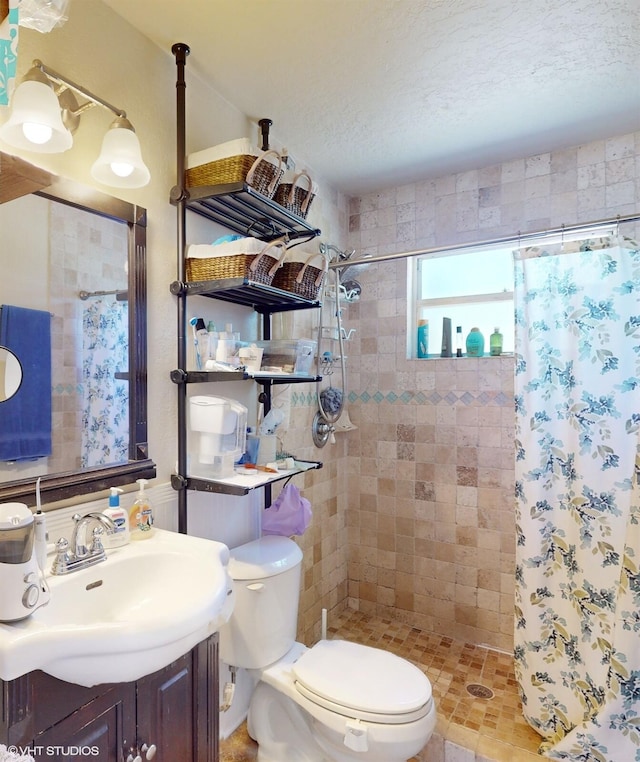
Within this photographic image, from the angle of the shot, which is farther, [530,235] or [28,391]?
[530,235]

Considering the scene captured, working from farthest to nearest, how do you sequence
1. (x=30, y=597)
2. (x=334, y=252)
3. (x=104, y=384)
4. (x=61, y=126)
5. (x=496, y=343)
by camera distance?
(x=334, y=252) → (x=496, y=343) → (x=104, y=384) → (x=61, y=126) → (x=30, y=597)

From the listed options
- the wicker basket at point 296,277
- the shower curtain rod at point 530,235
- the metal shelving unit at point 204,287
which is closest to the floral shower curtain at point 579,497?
the shower curtain rod at point 530,235

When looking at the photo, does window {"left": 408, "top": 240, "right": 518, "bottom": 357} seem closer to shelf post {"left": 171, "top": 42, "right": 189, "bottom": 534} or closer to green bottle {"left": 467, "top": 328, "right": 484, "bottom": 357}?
green bottle {"left": 467, "top": 328, "right": 484, "bottom": 357}

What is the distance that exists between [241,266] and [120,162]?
43 cm

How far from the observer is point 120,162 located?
120 cm

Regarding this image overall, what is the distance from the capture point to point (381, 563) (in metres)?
2.54

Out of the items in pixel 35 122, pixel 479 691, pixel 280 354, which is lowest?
pixel 479 691

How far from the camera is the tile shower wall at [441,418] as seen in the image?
213 centimetres

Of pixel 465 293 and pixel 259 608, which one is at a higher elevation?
pixel 465 293

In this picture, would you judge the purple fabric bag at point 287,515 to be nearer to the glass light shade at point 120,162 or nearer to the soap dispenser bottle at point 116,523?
the soap dispenser bottle at point 116,523

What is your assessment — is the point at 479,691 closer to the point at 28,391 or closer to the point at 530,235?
the point at 530,235

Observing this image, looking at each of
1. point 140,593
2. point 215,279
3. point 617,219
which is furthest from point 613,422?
point 140,593

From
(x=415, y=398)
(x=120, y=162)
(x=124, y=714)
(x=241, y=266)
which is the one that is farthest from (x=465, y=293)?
(x=124, y=714)

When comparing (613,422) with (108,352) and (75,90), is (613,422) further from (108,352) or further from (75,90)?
(75,90)
